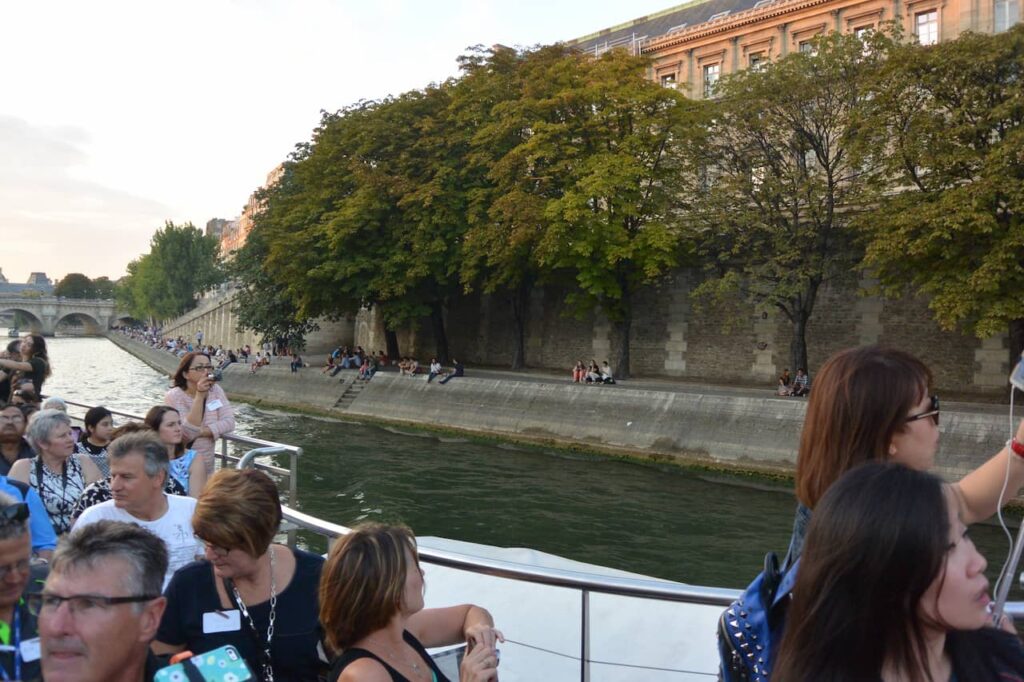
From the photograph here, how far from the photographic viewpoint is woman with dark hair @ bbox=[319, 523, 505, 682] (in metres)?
2.34

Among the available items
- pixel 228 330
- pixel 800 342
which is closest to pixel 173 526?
pixel 800 342

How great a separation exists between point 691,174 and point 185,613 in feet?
80.0

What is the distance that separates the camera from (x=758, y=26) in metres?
36.3

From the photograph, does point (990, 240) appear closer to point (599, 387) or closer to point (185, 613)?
point (599, 387)

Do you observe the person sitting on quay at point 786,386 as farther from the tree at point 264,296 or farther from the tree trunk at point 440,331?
the tree at point 264,296

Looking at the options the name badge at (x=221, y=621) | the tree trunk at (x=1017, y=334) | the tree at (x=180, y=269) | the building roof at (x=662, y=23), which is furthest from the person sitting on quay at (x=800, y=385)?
the tree at (x=180, y=269)

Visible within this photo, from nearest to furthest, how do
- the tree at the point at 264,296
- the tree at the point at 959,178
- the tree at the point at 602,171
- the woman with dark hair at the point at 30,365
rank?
the woman with dark hair at the point at 30,365 < the tree at the point at 959,178 < the tree at the point at 602,171 < the tree at the point at 264,296

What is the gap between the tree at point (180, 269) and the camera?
9188 cm

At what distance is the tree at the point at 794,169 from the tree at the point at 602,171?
3.92ft

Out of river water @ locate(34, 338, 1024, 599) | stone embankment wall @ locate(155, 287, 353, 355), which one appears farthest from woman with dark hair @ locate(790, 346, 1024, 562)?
stone embankment wall @ locate(155, 287, 353, 355)

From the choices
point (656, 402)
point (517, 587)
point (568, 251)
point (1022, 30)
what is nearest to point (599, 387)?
point (656, 402)

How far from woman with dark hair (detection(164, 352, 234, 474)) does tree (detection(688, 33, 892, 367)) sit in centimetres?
1789

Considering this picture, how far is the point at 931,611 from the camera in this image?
5.09 ft

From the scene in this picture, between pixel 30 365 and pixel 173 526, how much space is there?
579 cm
